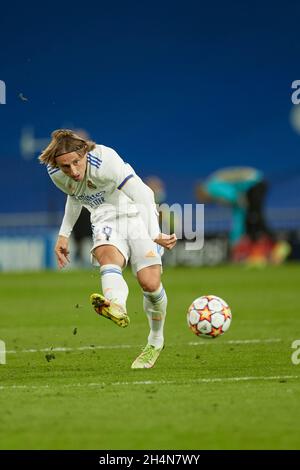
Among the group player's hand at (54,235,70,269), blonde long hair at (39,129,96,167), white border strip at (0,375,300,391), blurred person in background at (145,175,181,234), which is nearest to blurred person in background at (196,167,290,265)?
blurred person in background at (145,175,181,234)

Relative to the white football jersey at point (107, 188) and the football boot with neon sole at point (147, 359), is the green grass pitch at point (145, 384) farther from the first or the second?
the white football jersey at point (107, 188)

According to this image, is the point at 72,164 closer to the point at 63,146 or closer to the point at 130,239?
the point at 63,146

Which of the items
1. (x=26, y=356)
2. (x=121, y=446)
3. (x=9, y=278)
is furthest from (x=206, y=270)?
(x=121, y=446)

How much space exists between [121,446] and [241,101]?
27.9m

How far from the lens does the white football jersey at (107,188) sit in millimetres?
8312

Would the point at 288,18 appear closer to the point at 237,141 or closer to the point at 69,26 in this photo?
the point at 237,141

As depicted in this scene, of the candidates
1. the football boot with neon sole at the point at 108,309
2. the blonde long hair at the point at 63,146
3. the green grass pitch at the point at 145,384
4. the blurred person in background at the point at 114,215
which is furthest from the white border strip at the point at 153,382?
the blonde long hair at the point at 63,146

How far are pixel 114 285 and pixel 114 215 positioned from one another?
33.2 inches

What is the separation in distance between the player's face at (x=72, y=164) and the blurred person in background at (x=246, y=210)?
2054cm

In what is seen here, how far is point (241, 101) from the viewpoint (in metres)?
32.3

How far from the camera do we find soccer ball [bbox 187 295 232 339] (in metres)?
8.61

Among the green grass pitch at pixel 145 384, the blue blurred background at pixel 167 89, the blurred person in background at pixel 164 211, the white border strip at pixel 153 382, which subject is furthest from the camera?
the blue blurred background at pixel 167 89

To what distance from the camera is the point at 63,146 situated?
8102mm

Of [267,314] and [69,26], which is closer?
[267,314]
